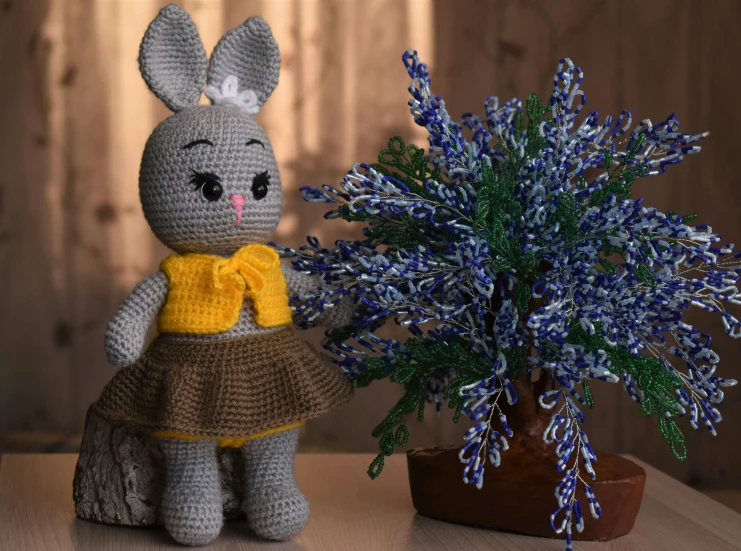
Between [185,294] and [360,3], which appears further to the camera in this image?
[360,3]

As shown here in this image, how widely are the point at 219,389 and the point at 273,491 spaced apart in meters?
0.12

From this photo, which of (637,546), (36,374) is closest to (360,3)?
(36,374)

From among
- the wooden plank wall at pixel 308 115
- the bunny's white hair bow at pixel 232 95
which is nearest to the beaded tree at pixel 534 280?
the bunny's white hair bow at pixel 232 95

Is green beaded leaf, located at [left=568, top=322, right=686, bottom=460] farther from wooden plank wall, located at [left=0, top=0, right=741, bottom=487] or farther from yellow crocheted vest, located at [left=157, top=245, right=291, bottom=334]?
wooden plank wall, located at [left=0, top=0, right=741, bottom=487]

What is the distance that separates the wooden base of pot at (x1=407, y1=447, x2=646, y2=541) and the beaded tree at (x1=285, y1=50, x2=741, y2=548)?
0.02m

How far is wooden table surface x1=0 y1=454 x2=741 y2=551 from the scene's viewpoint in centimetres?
84

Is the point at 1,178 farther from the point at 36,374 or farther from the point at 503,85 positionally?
the point at 503,85

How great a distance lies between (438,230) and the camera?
35.1 inches

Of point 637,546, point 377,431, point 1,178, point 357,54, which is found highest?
point 357,54

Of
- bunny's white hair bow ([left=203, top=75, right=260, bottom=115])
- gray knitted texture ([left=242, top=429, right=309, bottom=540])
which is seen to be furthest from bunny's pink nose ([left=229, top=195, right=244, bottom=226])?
gray knitted texture ([left=242, top=429, right=309, bottom=540])

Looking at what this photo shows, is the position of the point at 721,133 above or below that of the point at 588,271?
above

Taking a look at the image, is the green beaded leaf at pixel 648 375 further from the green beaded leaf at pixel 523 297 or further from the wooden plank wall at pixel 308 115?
the wooden plank wall at pixel 308 115

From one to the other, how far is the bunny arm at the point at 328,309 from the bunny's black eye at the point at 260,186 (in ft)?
0.29

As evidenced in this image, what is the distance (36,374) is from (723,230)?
120cm
